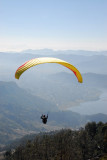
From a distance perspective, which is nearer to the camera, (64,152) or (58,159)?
(58,159)

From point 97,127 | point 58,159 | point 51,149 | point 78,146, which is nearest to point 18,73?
point 58,159

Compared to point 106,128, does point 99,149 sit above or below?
below

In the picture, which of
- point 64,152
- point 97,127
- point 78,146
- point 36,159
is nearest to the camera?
point 64,152

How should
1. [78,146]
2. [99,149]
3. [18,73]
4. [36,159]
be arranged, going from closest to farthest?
1. [18,73]
2. [36,159]
3. [78,146]
4. [99,149]

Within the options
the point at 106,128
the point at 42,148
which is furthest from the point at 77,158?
the point at 106,128

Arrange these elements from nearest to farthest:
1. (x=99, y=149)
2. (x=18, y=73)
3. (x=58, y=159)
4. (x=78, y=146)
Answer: (x=18, y=73) → (x=58, y=159) → (x=78, y=146) → (x=99, y=149)

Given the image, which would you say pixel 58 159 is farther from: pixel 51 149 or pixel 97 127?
pixel 97 127

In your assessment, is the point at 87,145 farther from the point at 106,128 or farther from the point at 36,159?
the point at 36,159

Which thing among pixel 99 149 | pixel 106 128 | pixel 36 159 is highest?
pixel 106 128

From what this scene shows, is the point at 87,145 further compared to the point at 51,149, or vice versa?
the point at 87,145
